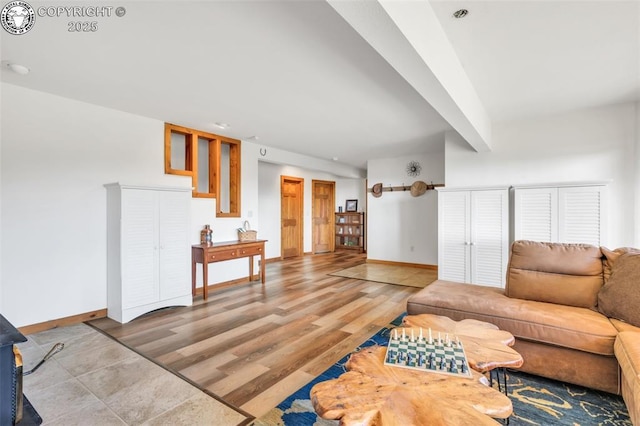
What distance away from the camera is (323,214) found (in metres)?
8.87

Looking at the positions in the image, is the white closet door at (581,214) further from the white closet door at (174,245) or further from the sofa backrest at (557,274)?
the white closet door at (174,245)

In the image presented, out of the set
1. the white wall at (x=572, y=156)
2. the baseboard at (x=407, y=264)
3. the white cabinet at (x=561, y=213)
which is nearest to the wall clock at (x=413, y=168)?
the white wall at (x=572, y=156)

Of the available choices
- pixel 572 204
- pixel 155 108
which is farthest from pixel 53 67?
pixel 572 204

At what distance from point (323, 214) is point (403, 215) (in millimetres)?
2747

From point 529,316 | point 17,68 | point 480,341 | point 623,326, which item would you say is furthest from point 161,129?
point 623,326

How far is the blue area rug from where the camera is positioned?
5.62ft

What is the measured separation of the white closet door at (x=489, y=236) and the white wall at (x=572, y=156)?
0.52 m

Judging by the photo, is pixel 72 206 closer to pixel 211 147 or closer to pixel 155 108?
pixel 155 108

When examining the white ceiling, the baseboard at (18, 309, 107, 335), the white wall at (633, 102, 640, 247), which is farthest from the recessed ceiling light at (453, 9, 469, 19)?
the baseboard at (18, 309, 107, 335)

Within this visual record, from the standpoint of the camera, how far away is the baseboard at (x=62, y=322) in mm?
3020

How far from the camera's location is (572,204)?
3.64 meters

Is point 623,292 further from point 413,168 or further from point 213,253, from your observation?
point 413,168

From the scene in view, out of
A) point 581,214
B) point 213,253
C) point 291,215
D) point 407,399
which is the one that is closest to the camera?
point 407,399

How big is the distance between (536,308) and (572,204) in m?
2.15
